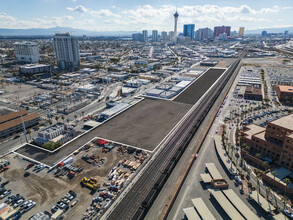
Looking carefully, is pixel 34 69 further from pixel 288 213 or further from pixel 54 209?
pixel 288 213

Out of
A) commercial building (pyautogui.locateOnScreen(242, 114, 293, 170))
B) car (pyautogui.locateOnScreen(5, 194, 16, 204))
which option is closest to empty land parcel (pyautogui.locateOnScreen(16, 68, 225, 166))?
car (pyautogui.locateOnScreen(5, 194, 16, 204))

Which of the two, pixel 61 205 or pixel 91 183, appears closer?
pixel 61 205

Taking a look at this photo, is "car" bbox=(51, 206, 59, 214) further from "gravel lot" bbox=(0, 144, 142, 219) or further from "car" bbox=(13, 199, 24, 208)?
"car" bbox=(13, 199, 24, 208)

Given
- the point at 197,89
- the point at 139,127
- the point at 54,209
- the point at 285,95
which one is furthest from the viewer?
the point at 197,89

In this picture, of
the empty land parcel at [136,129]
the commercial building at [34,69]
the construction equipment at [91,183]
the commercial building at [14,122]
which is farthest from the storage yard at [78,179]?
the commercial building at [34,69]

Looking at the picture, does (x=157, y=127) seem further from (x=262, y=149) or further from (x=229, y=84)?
(x=229, y=84)

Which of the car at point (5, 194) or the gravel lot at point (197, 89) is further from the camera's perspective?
the gravel lot at point (197, 89)

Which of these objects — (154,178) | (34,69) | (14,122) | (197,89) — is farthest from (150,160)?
(34,69)

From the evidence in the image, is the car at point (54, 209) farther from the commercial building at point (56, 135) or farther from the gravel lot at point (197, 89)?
the gravel lot at point (197, 89)
